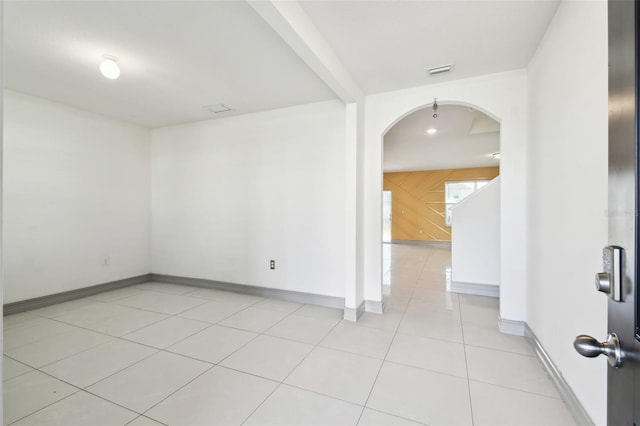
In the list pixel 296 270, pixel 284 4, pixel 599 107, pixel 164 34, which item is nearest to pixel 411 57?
pixel 284 4

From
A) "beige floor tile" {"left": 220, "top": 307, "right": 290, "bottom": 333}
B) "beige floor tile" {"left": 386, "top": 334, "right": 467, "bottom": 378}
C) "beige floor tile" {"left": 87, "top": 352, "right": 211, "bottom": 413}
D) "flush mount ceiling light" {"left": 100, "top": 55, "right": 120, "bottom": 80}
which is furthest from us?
"beige floor tile" {"left": 220, "top": 307, "right": 290, "bottom": 333}

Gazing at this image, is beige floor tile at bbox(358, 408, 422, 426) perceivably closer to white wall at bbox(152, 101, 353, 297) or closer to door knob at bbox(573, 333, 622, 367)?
door knob at bbox(573, 333, 622, 367)

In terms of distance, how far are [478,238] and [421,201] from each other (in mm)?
5475

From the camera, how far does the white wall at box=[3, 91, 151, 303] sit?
3312 millimetres

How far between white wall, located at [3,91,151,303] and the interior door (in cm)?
496

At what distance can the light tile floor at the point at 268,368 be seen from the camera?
1.70 m

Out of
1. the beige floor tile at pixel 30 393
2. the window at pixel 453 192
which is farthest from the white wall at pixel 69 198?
the window at pixel 453 192

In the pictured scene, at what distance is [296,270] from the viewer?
375cm

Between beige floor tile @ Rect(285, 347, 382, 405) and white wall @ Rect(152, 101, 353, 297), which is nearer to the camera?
beige floor tile @ Rect(285, 347, 382, 405)

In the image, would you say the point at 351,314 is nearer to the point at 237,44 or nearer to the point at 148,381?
the point at 148,381

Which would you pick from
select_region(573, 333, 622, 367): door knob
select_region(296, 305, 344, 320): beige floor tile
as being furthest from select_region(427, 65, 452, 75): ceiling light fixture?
select_region(296, 305, 344, 320): beige floor tile

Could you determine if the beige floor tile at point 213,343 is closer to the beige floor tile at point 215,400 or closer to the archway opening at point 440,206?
the beige floor tile at point 215,400

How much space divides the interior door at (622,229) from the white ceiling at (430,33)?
1583 millimetres

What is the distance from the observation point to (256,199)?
4035mm
